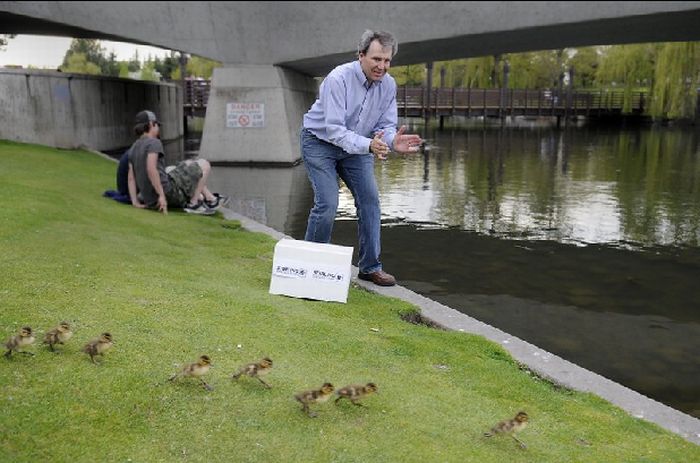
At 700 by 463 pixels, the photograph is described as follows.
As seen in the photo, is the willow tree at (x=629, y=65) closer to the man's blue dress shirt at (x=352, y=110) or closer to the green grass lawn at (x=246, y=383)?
the man's blue dress shirt at (x=352, y=110)

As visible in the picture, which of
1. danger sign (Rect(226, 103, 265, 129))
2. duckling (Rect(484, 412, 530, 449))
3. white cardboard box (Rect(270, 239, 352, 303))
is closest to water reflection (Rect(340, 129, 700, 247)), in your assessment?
danger sign (Rect(226, 103, 265, 129))

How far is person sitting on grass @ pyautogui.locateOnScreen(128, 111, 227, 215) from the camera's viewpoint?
9.35 meters

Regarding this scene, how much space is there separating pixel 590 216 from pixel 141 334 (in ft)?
30.9

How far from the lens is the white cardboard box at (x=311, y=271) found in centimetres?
528

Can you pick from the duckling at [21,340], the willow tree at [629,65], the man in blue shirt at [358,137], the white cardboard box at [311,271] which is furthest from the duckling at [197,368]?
the willow tree at [629,65]

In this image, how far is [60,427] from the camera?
9.55 ft

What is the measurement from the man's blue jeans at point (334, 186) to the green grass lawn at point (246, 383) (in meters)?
0.64

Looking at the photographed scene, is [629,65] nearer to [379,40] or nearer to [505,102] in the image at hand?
[505,102]

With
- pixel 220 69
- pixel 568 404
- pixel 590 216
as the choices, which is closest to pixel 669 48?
pixel 220 69

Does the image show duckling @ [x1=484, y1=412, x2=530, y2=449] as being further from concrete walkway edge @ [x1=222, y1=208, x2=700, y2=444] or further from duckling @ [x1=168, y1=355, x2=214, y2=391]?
duckling @ [x1=168, y1=355, x2=214, y2=391]

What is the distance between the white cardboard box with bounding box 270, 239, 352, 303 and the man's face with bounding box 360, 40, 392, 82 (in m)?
1.44

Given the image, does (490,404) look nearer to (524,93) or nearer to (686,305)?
(686,305)

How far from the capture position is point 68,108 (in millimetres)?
20031

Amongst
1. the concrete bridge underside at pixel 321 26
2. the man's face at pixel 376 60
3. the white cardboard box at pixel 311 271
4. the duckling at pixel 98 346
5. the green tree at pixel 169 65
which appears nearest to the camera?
the duckling at pixel 98 346
